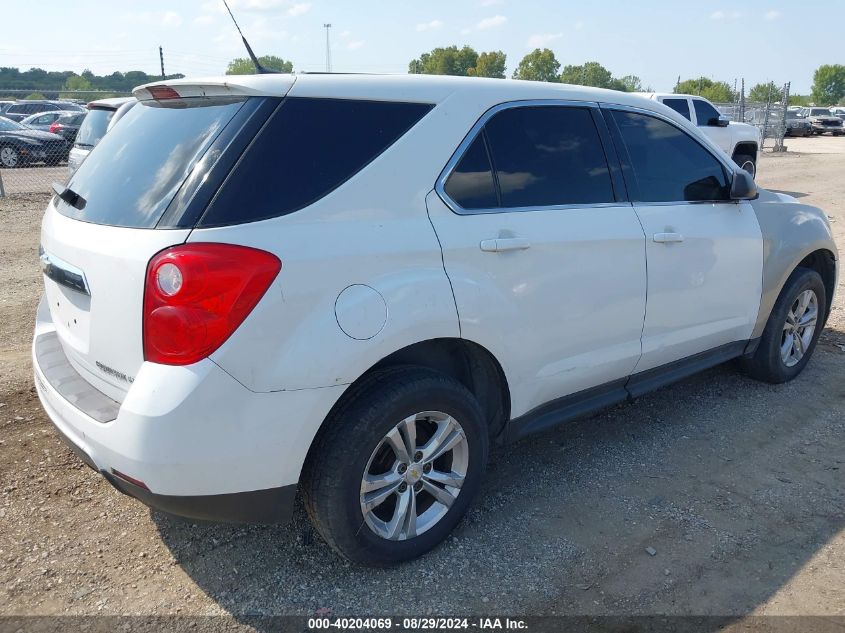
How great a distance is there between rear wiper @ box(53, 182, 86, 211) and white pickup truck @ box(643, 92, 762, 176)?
12610 mm

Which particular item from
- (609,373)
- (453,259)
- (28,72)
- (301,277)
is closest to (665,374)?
(609,373)

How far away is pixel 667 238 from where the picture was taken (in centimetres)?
363

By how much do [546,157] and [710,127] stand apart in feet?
41.4

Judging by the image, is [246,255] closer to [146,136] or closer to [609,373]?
[146,136]

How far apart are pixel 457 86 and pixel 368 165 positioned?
63 centimetres

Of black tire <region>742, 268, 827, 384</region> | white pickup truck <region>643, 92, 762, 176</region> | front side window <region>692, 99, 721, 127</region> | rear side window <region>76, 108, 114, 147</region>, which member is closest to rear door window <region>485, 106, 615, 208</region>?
black tire <region>742, 268, 827, 384</region>

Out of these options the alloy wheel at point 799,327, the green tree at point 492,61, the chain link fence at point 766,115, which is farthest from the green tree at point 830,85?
the alloy wheel at point 799,327

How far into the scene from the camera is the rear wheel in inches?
722

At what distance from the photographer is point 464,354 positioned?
3057mm

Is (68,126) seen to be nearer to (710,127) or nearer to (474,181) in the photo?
(710,127)

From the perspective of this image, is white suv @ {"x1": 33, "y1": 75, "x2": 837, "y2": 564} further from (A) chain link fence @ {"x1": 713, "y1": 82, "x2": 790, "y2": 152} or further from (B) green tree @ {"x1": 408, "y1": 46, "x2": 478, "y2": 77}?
(B) green tree @ {"x1": 408, "y1": 46, "x2": 478, "y2": 77}

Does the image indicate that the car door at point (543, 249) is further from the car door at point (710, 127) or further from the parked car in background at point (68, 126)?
the parked car in background at point (68, 126)

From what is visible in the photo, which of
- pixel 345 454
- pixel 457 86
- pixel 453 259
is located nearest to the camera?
pixel 345 454

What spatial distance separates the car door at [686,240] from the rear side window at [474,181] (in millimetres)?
938
